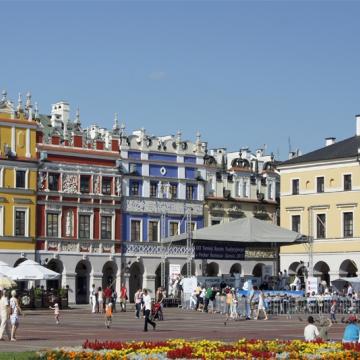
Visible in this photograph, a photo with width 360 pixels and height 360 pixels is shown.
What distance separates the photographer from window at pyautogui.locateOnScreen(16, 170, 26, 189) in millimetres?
73812

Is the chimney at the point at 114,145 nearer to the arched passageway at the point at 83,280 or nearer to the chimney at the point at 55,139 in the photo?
the chimney at the point at 55,139

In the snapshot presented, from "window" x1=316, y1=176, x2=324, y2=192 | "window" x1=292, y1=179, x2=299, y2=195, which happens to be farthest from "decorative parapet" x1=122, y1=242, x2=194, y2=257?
"window" x1=316, y1=176, x2=324, y2=192

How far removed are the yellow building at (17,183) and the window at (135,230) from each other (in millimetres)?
9128

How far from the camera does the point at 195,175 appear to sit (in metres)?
84.7

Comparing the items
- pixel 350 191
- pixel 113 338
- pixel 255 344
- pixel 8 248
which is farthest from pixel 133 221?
pixel 255 344

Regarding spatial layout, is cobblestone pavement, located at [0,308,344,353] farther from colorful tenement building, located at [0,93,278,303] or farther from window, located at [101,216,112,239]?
window, located at [101,216,112,239]

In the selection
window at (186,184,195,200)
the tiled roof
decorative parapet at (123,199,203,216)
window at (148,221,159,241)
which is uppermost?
the tiled roof

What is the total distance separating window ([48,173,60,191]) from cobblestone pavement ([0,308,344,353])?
87.6ft

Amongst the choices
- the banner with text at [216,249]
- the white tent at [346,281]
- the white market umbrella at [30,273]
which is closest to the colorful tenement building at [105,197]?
the banner with text at [216,249]

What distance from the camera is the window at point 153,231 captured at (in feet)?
267

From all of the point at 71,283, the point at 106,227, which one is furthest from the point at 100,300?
the point at 106,227

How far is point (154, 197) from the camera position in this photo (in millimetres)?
81625

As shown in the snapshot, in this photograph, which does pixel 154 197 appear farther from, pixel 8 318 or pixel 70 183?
pixel 8 318

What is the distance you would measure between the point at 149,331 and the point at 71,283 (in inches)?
1529
